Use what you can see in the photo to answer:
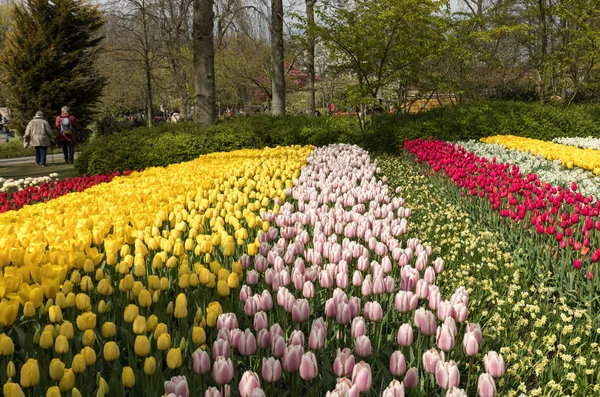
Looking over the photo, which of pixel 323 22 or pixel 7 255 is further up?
pixel 323 22

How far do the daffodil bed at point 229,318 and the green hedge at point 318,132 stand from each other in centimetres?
747

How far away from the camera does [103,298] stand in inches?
108

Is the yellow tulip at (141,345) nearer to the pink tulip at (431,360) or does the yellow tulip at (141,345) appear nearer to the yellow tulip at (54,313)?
the yellow tulip at (54,313)

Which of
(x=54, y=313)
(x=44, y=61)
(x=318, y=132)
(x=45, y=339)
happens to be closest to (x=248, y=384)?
(x=45, y=339)

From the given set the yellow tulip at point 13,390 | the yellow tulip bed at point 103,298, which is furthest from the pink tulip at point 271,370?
the yellow tulip at point 13,390

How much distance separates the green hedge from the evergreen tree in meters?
11.6

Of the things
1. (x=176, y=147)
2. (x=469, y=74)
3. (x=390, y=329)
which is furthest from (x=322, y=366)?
(x=469, y=74)

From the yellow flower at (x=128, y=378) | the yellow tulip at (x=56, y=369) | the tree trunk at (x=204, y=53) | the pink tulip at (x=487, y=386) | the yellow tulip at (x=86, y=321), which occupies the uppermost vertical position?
the tree trunk at (x=204, y=53)

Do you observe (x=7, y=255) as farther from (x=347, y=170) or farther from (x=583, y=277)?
(x=347, y=170)

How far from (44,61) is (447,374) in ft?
78.9

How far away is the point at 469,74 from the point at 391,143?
13.4 m

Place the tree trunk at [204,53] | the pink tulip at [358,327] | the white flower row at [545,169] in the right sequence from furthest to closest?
1. the tree trunk at [204,53]
2. the white flower row at [545,169]
3. the pink tulip at [358,327]

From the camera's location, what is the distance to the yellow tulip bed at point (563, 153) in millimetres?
7617

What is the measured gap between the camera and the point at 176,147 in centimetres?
1161
